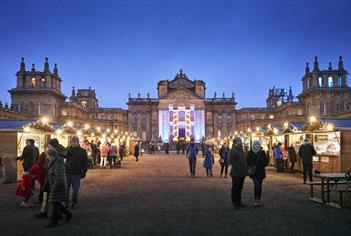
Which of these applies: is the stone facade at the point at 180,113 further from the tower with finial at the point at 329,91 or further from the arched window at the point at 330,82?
the arched window at the point at 330,82

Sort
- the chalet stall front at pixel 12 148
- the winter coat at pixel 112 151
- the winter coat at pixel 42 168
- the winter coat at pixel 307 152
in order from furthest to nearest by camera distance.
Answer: the winter coat at pixel 112 151 < the chalet stall front at pixel 12 148 < the winter coat at pixel 307 152 < the winter coat at pixel 42 168

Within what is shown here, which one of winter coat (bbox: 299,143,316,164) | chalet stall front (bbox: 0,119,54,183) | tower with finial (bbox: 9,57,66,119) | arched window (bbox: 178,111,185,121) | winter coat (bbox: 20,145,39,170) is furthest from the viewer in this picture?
arched window (bbox: 178,111,185,121)

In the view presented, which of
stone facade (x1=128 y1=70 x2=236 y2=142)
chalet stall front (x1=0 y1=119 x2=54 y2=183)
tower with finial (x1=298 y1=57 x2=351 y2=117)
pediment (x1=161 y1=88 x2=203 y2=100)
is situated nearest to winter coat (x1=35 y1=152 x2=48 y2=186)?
chalet stall front (x1=0 y1=119 x2=54 y2=183)

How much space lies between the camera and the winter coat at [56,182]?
330 inches

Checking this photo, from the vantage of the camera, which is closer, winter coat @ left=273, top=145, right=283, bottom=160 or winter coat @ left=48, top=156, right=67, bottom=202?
winter coat @ left=48, top=156, right=67, bottom=202

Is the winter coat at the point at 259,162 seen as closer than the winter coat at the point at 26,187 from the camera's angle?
No

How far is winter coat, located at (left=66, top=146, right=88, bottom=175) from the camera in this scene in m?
10.6

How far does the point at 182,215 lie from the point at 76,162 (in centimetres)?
339

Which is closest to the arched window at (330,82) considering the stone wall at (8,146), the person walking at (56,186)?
the stone wall at (8,146)

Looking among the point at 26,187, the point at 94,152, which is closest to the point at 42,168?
the point at 26,187

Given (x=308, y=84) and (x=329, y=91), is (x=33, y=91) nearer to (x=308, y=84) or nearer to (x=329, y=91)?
(x=308, y=84)

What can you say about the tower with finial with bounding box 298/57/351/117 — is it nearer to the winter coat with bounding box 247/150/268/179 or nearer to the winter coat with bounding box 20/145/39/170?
the winter coat with bounding box 247/150/268/179

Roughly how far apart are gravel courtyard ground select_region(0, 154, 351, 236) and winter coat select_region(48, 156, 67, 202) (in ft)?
2.29

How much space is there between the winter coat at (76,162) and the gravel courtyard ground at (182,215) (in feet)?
3.70
